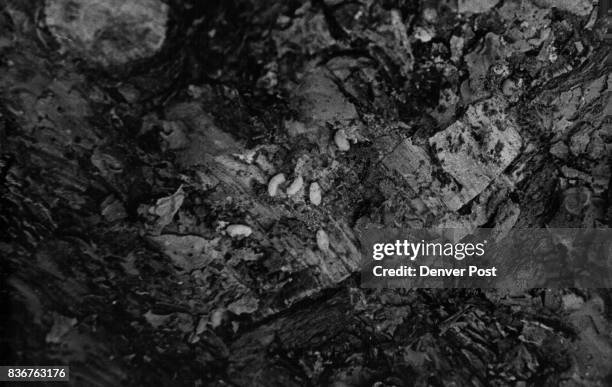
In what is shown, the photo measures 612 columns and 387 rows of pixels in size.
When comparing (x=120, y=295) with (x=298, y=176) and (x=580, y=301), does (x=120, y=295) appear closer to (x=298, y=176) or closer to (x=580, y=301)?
(x=298, y=176)

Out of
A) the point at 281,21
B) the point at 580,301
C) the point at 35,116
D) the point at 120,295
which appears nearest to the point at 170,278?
the point at 120,295

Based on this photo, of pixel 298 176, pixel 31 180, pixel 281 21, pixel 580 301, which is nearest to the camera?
pixel 281 21

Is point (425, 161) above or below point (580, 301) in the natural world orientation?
above

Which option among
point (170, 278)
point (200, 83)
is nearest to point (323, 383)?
point (170, 278)

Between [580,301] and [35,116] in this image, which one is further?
[580,301]

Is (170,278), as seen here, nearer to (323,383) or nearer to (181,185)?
(181,185)

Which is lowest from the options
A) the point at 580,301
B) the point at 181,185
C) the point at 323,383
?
the point at 323,383

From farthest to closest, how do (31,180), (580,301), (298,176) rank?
1. (580,301)
2. (298,176)
3. (31,180)
